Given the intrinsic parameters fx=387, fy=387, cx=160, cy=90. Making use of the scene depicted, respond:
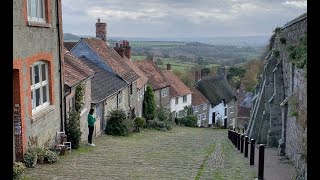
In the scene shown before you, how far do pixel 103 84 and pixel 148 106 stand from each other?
11.7 meters

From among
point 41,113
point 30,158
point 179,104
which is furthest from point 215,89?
point 30,158

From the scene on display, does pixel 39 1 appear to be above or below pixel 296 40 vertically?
above

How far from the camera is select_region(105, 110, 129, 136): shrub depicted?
22969mm

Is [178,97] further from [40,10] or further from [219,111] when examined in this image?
[40,10]

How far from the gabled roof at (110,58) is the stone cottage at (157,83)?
10850 mm

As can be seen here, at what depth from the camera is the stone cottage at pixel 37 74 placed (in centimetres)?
1034

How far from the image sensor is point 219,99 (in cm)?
5700

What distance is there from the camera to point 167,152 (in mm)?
14922

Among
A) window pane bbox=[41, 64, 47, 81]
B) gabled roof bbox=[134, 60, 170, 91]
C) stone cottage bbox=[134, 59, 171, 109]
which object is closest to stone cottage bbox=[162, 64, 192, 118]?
stone cottage bbox=[134, 59, 171, 109]

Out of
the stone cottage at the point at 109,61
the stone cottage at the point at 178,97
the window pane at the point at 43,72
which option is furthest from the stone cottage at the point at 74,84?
the stone cottage at the point at 178,97

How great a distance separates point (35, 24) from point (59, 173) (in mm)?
4601

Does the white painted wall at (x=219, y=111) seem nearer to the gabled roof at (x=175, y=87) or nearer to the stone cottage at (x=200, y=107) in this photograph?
the stone cottage at (x=200, y=107)
